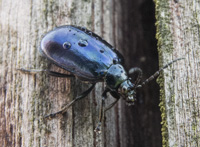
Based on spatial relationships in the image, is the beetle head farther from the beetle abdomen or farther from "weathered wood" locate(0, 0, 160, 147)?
the beetle abdomen

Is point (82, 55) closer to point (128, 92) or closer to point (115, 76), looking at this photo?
point (115, 76)

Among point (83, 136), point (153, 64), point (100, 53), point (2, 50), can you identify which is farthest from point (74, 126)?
point (153, 64)

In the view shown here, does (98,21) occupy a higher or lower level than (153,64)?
higher

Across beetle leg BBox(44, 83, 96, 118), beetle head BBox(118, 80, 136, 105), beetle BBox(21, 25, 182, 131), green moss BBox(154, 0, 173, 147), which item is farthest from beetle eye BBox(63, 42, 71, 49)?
green moss BBox(154, 0, 173, 147)

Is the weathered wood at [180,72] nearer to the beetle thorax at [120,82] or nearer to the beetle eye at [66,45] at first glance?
the beetle thorax at [120,82]

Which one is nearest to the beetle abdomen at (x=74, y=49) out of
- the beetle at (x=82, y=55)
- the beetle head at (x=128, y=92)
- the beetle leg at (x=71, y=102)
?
the beetle at (x=82, y=55)

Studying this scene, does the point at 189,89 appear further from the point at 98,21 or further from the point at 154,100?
the point at 98,21
